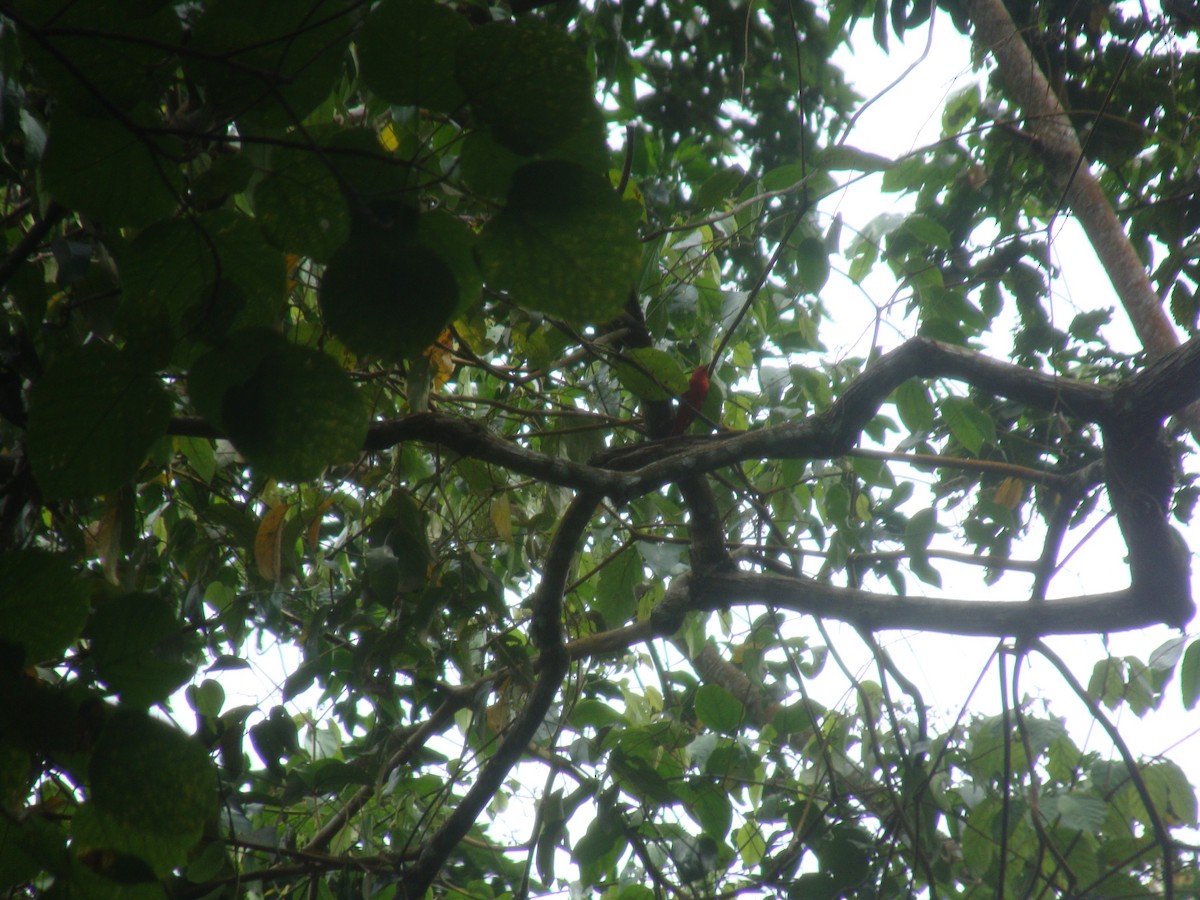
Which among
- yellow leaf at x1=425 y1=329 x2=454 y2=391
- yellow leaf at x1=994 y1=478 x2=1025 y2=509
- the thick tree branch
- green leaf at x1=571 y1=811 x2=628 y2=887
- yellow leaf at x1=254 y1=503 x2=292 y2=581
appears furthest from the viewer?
the thick tree branch

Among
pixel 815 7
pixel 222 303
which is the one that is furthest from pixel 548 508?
pixel 815 7

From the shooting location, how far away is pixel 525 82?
1.51ft

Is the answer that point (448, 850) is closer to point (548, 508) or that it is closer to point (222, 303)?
point (548, 508)

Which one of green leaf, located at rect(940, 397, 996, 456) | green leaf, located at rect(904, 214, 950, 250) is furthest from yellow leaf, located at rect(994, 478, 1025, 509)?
green leaf, located at rect(904, 214, 950, 250)

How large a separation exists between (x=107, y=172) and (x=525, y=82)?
255mm

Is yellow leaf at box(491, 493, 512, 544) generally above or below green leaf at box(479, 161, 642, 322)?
above

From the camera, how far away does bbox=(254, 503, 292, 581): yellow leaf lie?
4.67ft

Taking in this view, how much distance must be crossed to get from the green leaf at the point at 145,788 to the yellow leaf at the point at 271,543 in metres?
0.85

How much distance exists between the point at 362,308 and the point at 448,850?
1.35 meters

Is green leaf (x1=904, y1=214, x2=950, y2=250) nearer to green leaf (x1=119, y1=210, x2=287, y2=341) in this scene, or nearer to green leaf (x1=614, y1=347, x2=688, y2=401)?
green leaf (x1=614, y1=347, x2=688, y2=401)

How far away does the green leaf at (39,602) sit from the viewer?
0.57 meters

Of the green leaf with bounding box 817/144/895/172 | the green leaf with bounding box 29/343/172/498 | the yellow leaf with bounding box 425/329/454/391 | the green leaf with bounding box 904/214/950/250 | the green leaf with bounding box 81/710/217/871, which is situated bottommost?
the green leaf with bounding box 81/710/217/871

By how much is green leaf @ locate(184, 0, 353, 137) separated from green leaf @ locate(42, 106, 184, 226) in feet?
0.17

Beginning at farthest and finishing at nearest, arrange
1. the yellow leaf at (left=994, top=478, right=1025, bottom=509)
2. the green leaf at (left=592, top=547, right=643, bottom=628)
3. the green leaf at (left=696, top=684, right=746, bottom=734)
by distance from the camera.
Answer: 1. the yellow leaf at (left=994, top=478, right=1025, bottom=509)
2. the green leaf at (left=592, top=547, right=643, bottom=628)
3. the green leaf at (left=696, top=684, right=746, bottom=734)
